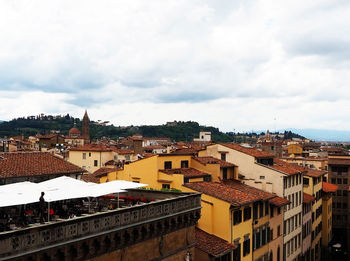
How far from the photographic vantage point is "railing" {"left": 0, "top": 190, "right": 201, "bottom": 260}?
14753 millimetres

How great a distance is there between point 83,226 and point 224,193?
18.2 meters

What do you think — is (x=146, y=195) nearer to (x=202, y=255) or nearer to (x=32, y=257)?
(x=202, y=255)

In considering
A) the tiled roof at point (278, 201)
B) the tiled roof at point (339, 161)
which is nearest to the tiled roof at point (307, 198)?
the tiled roof at point (278, 201)

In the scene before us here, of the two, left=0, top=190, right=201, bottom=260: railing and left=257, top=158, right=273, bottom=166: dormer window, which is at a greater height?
left=257, top=158, right=273, bottom=166: dormer window

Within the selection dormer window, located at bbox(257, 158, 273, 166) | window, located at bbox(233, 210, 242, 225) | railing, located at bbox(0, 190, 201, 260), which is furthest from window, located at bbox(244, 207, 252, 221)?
railing, located at bbox(0, 190, 201, 260)

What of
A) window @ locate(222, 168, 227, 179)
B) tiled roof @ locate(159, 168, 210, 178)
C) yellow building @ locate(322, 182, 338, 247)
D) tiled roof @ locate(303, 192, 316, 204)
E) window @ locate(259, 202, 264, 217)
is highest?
tiled roof @ locate(159, 168, 210, 178)

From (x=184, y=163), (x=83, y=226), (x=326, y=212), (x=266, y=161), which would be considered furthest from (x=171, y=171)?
(x=326, y=212)

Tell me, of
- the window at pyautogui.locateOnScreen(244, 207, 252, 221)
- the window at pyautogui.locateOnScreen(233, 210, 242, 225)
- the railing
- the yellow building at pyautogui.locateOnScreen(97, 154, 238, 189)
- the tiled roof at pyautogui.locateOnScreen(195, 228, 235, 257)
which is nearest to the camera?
the railing

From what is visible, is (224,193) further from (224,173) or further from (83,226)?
(83,226)

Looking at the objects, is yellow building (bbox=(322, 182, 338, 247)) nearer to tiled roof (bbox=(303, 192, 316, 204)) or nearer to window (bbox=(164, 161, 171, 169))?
tiled roof (bbox=(303, 192, 316, 204))

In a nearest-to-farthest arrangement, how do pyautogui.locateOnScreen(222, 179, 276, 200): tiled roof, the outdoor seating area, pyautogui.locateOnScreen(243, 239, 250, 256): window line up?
the outdoor seating area, pyautogui.locateOnScreen(243, 239, 250, 256): window, pyautogui.locateOnScreen(222, 179, 276, 200): tiled roof

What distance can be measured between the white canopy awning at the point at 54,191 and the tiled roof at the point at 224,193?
1065 cm

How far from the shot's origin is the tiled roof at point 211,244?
2917 centimetres

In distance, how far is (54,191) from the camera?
21234mm
